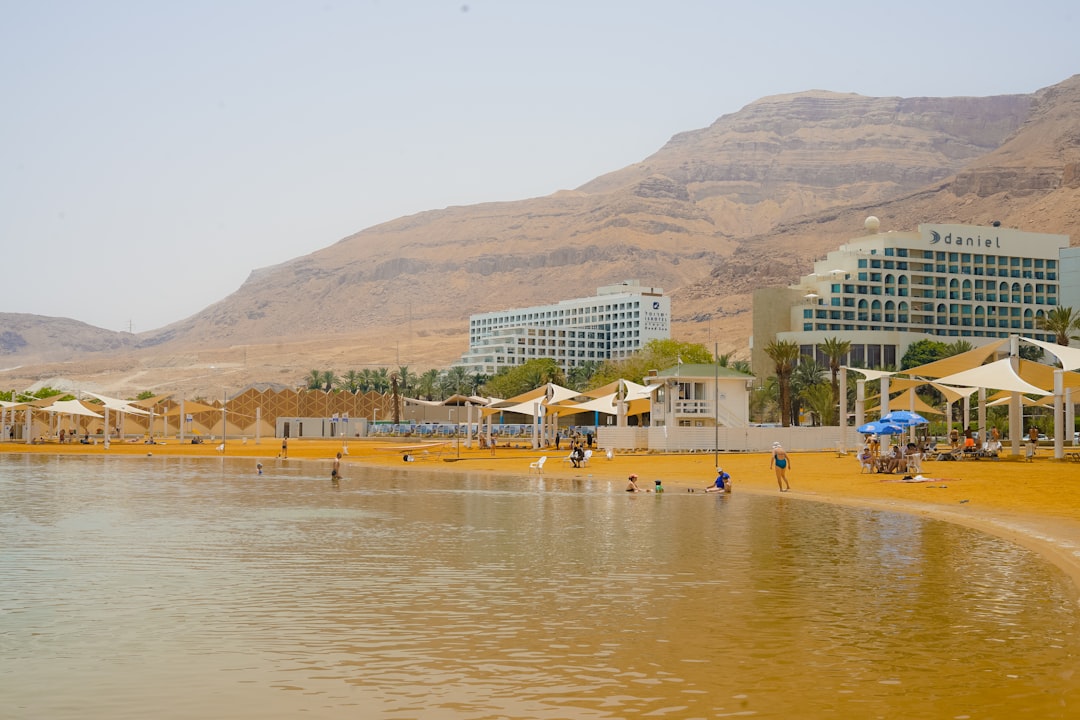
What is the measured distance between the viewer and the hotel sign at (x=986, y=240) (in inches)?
5374

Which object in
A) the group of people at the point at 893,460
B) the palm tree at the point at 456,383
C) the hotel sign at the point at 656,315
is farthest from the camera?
the hotel sign at the point at 656,315

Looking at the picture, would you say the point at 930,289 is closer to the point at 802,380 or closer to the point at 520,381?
the point at 802,380

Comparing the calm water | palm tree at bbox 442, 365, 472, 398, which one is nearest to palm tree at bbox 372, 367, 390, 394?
palm tree at bbox 442, 365, 472, 398

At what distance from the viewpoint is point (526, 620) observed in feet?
38.9

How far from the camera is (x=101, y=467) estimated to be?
159 ft

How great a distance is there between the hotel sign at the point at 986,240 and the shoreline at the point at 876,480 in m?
92.0

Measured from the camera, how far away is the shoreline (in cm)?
2167

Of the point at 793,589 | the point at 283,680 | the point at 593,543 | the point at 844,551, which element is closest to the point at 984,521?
the point at 844,551

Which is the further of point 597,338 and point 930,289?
point 597,338

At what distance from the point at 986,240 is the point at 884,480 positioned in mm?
114516

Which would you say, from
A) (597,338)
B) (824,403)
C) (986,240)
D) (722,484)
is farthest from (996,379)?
(597,338)

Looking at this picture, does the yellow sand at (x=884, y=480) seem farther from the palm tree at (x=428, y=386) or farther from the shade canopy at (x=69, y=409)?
the palm tree at (x=428, y=386)

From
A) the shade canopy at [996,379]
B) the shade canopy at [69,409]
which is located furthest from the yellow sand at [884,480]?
the shade canopy at [69,409]

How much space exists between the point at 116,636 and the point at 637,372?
91584 millimetres
